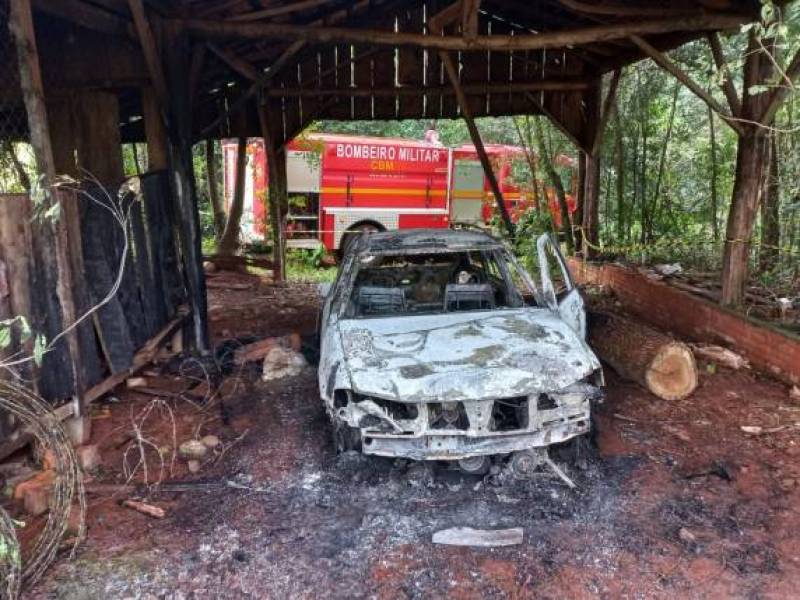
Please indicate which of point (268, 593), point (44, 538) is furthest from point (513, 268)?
point (44, 538)

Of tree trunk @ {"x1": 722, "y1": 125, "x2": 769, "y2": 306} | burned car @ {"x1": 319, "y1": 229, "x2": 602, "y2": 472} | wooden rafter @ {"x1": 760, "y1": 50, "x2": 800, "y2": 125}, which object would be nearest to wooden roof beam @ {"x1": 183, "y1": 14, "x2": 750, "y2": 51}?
wooden rafter @ {"x1": 760, "y1": 50, "x2": 800, "y2": 125}

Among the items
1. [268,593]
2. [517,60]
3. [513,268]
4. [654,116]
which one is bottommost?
[268,593]

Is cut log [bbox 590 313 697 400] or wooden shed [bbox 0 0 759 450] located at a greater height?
wooden shed [bbox 0 0 759 450]

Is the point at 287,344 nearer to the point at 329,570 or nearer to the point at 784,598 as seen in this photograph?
the point at 329,570

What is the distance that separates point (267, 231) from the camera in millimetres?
14000

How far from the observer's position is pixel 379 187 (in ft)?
44.1

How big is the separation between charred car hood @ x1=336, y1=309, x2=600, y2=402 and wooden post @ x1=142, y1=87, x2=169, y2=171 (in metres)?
3.17

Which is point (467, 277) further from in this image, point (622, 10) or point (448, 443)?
point (622, 10)

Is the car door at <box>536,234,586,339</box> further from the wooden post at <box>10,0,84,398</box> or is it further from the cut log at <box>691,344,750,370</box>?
the wooden post at <box>10,0,84,398</box>

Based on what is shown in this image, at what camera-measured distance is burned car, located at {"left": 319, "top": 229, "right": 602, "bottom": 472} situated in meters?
3.62

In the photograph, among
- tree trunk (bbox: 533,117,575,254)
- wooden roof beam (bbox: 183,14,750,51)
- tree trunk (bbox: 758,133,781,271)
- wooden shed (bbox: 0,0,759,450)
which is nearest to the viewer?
wooden shed (bbox: 0,0,759,450)

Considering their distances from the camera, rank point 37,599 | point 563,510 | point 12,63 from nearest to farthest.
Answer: point 37,599 → point 563,510 → point 12,63

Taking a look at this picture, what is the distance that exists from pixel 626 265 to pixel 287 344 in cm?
537

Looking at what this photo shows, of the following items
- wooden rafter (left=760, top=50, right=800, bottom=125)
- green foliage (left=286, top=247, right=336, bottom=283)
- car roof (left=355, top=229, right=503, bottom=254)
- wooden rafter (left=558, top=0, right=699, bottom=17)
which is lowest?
green foliage (left=286, top=247, right=336, bottom=283)
